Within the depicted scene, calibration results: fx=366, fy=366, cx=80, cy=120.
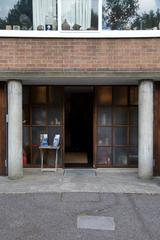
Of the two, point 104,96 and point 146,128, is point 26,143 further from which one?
point 146,128

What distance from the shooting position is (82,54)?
879 centimetres

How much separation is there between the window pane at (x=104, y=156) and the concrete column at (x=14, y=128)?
2.41 m

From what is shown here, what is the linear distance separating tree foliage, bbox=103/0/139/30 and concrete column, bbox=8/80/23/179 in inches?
107

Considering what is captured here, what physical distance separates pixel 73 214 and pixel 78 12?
516 cm

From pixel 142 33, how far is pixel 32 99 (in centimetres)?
347

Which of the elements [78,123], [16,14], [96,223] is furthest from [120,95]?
[96,223]

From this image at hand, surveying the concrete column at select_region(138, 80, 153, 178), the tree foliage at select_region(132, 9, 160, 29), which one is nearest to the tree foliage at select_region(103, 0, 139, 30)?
the tree foliage at select_region(132, 9, 160, 29)

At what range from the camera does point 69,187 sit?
806 centimetres

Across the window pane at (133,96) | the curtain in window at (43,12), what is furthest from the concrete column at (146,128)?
the curtain in window at (43,12)

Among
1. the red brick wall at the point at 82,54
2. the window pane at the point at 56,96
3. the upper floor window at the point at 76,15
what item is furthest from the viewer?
the window pane at the point at 56,96

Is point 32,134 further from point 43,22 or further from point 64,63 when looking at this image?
point 43,22

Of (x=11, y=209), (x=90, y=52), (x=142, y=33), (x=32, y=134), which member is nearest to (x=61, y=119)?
(x=32, y=134)

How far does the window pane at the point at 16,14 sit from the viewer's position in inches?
356

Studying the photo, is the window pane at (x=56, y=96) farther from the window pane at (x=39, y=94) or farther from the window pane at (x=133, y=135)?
the window pane at (x=133, y=135)
